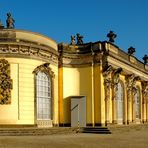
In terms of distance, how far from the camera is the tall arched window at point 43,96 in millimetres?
25812

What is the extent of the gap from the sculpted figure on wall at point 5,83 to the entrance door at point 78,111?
21.1 ft

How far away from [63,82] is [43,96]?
296cm

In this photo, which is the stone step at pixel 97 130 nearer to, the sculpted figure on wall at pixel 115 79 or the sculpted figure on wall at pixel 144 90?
the sculpted figure on wall at pixel 115 79

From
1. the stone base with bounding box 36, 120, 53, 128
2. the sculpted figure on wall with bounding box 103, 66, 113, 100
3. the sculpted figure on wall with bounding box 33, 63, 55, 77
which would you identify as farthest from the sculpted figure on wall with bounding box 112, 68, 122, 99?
the stone base with bounding box 36, 120, 53, 128

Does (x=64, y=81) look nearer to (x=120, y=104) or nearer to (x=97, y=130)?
(x=97, y=130)

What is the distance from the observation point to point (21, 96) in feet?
79.3

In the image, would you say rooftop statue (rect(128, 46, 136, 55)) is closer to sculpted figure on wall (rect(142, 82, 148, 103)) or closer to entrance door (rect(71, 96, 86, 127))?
sculpted figure on wall (rect(142, 82, 148, 103))

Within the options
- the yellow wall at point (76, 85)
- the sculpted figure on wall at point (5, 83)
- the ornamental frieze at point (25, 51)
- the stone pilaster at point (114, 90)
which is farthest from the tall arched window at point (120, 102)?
the sculpted figure on wall at point (5, 83)

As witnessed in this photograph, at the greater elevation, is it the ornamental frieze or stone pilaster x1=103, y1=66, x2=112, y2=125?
the ornamental frieze

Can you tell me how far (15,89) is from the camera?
78.8 ft

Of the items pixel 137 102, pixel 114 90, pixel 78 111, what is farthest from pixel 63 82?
pixel 137 102

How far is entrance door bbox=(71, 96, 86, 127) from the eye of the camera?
93.0ft

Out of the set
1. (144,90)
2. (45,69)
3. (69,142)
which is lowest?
(69,142)

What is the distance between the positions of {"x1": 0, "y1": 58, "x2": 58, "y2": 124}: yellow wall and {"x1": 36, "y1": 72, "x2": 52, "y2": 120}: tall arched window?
2.75 ft
